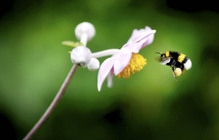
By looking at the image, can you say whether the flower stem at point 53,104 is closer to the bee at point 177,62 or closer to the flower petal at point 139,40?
the flower petal at point 139,40

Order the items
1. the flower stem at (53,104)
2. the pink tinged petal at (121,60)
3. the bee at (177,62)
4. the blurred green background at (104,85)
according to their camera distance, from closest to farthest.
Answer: the flower stem at (53,104) → the pink tinged petal at (121,60) → the bee at (177,62) → the blurred green background at (104,85)

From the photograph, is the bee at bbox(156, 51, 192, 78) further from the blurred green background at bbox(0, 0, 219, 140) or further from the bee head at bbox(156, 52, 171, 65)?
the blurred green background at bbox(0, 0, 219, 140)

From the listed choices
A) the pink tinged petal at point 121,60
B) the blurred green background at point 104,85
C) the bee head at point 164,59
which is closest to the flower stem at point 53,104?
the pink tinged petal at point 121,60

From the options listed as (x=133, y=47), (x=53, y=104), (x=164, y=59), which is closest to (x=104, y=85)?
(x=164, y=59)

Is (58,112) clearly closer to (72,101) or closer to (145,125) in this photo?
(72,101)

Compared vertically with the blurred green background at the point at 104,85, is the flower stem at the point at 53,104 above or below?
below

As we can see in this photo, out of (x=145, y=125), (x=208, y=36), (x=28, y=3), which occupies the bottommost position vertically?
(x=145, y=125)

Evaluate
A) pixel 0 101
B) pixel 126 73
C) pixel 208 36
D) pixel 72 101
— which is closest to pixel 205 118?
pixel 208 36

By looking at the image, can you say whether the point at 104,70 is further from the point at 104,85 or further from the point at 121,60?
the point at 104,85
